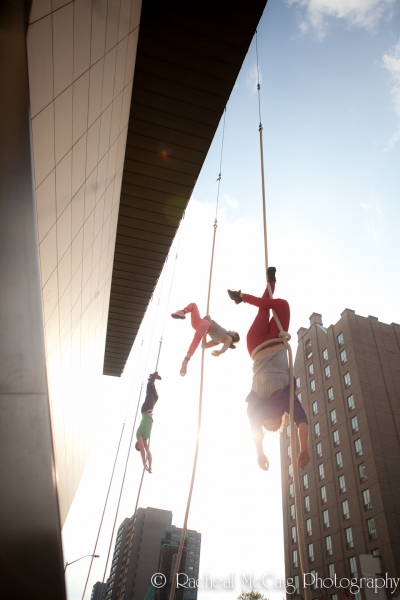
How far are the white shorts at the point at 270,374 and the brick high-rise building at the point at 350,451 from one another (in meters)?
20.5

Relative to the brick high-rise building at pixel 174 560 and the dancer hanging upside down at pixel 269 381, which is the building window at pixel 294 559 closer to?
the brick high-rise building at pixel 174 560

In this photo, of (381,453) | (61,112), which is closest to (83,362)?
(61,112)

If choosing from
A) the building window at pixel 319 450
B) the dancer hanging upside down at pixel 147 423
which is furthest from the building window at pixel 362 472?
the dancer hanging upside down at pixel 147 423

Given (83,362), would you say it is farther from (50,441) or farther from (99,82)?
(50,441)

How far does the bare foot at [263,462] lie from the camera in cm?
329

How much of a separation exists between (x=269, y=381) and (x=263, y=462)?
0.72m

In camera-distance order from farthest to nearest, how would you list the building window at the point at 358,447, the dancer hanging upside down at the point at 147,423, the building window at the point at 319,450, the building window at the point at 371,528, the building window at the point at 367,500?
1. the building window at the point at 319,450
2. the building window at the point at 358,447
3. the building window at the point at 367,500
4. the building window at the point at 371,528
5. the dancer hanging upside down at the point at 147,423

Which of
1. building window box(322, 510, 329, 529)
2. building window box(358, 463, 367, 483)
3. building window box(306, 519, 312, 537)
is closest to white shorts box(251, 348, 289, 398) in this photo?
building window box(358, 463, 367, 483)

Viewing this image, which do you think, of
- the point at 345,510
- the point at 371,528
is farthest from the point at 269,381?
the point at 345,510

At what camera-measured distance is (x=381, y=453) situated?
2759 centimetres

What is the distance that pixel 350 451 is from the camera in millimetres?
29703

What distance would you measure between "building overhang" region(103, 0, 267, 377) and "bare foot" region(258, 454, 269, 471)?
578 cm

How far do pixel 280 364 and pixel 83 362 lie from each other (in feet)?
21.1

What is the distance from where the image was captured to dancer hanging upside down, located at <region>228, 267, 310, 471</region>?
10.5ft
